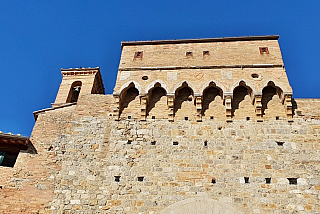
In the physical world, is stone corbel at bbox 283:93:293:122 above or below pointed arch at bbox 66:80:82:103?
below

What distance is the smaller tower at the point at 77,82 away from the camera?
43.2 ft

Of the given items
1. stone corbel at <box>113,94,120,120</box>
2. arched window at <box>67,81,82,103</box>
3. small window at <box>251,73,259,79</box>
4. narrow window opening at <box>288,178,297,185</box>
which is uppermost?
arched window at <box>67,81,82,103</box>

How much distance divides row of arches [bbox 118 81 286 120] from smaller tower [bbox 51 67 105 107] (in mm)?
4074

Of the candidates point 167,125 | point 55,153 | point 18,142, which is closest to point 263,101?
point 167,125

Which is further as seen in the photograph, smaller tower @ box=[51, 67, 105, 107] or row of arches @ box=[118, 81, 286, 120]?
smaller tower @ box=[51, 67, 105, 107]

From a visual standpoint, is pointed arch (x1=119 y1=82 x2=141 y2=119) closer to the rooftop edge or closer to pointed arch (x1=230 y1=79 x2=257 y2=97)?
the rooftop edge

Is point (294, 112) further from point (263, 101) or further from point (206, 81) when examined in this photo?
point (206, 81)

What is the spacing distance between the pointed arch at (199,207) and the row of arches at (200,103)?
2.43 metres

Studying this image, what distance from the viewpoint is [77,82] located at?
540 inches

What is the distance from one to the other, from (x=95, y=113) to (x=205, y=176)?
146 inches

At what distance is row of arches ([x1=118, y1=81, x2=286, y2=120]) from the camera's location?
29.6 ft

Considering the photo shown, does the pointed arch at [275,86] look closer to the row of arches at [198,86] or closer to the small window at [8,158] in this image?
the row of arches at [198,86]

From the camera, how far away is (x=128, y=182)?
25.8ft

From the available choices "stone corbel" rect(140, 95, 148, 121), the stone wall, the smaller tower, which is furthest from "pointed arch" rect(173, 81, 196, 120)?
the smaller tower
